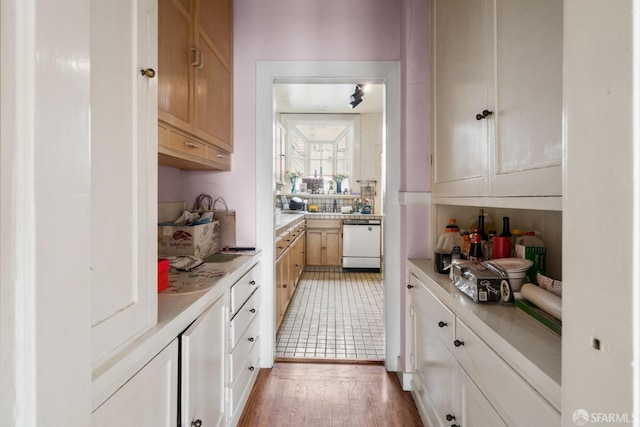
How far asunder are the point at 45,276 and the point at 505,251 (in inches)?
62.1

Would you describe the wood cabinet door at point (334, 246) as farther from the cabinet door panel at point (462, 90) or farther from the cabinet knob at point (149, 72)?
the cabinet knob at point (149, 72)

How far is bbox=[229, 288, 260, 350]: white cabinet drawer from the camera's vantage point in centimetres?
153

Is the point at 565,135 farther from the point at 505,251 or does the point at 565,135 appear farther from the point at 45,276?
the point at 505,251

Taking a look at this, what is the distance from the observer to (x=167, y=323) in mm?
918

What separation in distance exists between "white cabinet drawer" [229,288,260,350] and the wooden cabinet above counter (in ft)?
2.72

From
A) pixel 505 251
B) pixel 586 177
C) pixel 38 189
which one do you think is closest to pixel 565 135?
pixel 586 177

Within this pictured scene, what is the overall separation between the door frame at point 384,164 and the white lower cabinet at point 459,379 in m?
0.27

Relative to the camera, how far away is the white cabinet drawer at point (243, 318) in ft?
5.01

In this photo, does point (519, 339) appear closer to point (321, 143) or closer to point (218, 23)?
point (218, 23)

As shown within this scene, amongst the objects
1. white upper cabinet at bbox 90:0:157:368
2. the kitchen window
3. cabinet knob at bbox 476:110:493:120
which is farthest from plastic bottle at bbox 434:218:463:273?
the kitchen window

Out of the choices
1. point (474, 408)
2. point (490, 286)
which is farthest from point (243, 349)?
point (490, 286)

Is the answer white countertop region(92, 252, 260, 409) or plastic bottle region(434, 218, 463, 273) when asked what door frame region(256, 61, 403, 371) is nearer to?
plastic bottle region(434, 218, 463, 273)

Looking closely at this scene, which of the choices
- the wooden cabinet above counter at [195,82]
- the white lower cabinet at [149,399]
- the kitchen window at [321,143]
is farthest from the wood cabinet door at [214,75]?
the kitchen window at [321,143]

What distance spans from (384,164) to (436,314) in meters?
1.11
